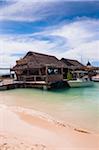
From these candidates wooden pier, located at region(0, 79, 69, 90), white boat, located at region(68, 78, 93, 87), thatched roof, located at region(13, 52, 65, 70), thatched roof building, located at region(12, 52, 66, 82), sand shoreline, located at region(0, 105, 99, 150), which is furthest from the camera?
thatched roof, located at region(13, 52, 65, 70)

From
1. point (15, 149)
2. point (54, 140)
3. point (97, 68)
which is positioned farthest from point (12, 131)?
point (97, 68)

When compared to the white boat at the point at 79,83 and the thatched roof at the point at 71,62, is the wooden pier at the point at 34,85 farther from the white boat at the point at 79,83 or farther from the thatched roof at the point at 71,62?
the thatched roof at the point at 71,62

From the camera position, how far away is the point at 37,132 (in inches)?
263

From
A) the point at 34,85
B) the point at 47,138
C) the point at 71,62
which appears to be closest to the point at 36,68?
the point at 34,85

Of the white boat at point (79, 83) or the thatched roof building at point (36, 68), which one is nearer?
the white boat at point (79, 83)

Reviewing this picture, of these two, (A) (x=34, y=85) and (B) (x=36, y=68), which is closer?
(A) (x=34, y=85)

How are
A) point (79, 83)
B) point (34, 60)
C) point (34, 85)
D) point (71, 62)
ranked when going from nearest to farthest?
point (34, 85)
point (79, 83)
point (34, 60)
point (71, 62)

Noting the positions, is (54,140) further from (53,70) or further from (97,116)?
(53,70)

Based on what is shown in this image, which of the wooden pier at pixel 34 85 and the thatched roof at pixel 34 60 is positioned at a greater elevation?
the thatched roof at pixel 34 60

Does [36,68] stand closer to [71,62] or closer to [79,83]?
[79,83]

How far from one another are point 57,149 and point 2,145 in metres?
1.16

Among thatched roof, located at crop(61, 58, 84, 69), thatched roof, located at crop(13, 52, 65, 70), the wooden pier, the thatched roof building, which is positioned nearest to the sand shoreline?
the wooden pier

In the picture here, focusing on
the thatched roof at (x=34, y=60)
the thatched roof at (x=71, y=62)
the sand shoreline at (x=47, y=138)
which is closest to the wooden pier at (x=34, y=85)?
the thatched roof at (x=34, y=60)

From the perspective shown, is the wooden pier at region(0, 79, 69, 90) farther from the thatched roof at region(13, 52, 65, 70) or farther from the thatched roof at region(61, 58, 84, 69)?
the thatched roof at region(61, 58, 84, 69)
